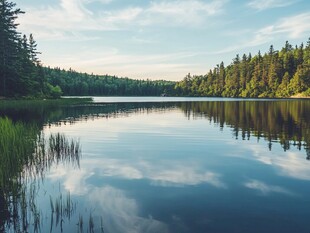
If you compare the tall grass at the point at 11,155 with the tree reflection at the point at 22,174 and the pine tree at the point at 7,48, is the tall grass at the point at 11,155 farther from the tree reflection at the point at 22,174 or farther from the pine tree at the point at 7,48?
the pine tree at the point at 7,48

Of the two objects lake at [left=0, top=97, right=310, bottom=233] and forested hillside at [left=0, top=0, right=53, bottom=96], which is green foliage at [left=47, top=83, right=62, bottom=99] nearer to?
forested hillside at [left=0, top=0, right=53, bottom=96]

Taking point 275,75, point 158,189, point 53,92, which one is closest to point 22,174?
point 158,189

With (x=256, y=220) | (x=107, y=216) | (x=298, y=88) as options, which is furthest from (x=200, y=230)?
(x=298, y=88)

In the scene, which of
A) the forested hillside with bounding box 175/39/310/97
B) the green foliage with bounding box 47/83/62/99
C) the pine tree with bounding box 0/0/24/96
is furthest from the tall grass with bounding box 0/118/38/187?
the forested hillside with bounding box 175/39/310/97

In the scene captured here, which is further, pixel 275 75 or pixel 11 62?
pixel 275 75

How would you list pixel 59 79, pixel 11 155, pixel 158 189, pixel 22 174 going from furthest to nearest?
pixel 59 79, pixel 11 155, pixel 22 174, pixel 158 189

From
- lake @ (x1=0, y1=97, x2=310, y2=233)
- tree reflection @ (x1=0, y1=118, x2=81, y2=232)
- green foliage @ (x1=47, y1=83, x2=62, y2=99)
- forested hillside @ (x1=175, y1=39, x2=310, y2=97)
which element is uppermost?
forested hillside @ (x1=175, y1=39, x2=310, y2=97)

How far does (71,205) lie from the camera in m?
10.7

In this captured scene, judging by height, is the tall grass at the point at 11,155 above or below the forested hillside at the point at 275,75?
below

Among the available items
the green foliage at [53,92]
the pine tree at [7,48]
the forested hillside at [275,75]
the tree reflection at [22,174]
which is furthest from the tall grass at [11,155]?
the forested hillside at [275,75]

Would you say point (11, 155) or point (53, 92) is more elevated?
point (53, 92)

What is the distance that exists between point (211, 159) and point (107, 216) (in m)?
10.3

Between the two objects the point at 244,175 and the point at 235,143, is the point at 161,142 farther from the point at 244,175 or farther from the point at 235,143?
the point at 244,175

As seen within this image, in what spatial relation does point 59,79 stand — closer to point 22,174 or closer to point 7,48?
point 7,48
